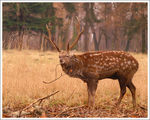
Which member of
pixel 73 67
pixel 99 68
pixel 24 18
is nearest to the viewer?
pixel 73 67

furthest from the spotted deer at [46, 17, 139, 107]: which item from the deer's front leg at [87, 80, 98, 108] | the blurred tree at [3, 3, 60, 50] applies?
the blurred tree at [3, 3, 60, 50]

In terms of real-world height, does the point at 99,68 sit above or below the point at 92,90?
above

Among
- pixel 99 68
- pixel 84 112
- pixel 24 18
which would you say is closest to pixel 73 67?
pixel 99 68

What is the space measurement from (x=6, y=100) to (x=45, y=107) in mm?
1064

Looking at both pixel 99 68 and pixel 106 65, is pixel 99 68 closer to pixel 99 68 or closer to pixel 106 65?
pixel 99 68

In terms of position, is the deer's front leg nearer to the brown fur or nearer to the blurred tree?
the brown fur

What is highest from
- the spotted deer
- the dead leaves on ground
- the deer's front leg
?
the spotted deer

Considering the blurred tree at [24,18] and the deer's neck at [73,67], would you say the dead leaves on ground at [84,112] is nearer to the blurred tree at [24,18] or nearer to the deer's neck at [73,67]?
the deer's neck at [73,67]

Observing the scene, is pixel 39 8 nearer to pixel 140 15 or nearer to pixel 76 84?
pixel 140 15

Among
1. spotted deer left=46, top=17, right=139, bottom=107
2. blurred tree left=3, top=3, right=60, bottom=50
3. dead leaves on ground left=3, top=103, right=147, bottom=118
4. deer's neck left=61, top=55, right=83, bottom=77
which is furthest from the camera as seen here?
blurred tree left=3, top=3, right=60, bottom=50

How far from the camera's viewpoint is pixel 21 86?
6.42 meters

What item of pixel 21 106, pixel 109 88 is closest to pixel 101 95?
pixel 109 88

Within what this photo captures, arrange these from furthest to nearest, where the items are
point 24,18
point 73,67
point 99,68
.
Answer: point 24,18 → point 99,68 → point 73,67

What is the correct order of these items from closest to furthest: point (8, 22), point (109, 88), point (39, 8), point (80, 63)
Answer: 1. point (80, 63)
2. point (109, 88)
3. point (8, 22)
4. point (39, 8)
